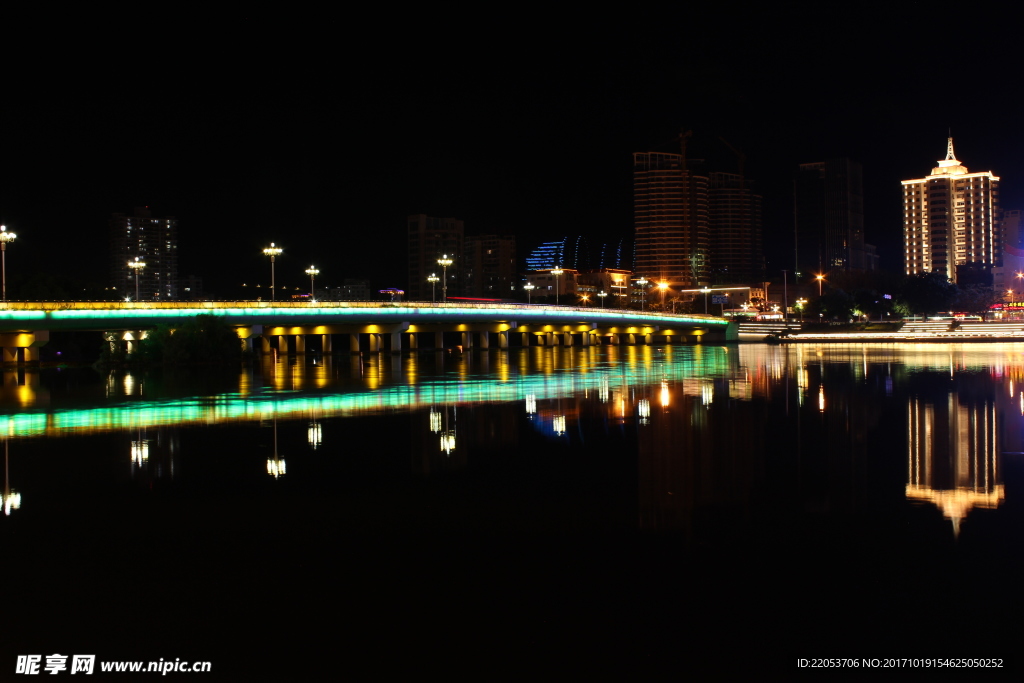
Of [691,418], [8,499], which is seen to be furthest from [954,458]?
[8,499]

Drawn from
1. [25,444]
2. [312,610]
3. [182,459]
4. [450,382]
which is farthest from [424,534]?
[450,382]

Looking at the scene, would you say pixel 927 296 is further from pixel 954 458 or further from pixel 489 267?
pixel 954 458

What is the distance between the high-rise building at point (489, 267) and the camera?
621 ft

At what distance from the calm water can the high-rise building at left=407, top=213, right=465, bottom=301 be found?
171020 mm

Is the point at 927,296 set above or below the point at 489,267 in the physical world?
below

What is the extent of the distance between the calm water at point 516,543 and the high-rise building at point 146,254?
175459mm

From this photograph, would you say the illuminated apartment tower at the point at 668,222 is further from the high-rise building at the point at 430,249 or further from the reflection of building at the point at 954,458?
the reflection of building at the point at 954,458

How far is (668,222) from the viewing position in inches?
7362

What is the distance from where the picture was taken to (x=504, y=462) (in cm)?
1388

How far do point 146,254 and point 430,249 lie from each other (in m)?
63.0

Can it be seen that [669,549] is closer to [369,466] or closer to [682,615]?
[682,615]

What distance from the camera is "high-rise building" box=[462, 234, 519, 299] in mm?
189375

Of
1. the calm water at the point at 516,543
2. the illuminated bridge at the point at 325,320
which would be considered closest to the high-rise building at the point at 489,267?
the illuminated bridge at the point at 325,320

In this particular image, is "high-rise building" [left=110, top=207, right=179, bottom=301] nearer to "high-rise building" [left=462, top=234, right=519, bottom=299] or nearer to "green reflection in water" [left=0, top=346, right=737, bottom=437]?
"high-rise building" [left=462, top=234, right=519, bottom=299]
